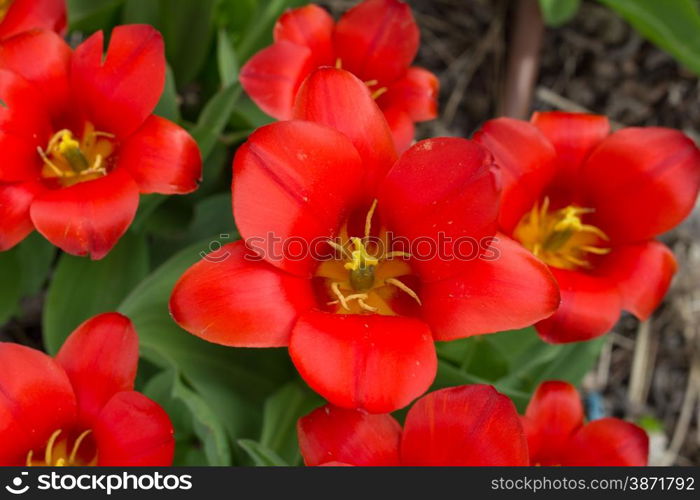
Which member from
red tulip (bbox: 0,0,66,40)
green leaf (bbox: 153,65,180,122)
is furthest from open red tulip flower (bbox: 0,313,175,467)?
red tulip (bbox: 0,0,66,40)

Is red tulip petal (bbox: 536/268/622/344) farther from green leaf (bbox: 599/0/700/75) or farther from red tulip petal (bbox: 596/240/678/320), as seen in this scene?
green leaf (bbox: 599/0/700/75)

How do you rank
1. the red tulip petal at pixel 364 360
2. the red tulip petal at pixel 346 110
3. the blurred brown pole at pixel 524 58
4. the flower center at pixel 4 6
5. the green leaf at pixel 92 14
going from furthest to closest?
1. the blurred brown pole at pixel 524 58
2. the green leaf at pixel 92 14
3. the flower center at pixel 4 6
4. the red tulip petal at pixel 346 110
5. the red tulip petal at pixel 364 360

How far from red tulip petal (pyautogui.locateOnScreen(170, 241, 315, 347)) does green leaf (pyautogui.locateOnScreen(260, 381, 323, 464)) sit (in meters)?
0.35

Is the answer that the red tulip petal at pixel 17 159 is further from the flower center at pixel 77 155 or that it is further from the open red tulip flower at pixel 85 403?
the open red tulip flower at pixel 85 403

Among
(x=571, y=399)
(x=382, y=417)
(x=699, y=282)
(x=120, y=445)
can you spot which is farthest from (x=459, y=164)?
(x=699, y=282)

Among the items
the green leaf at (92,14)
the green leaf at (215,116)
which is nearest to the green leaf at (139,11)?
the green leaf at (92,14)

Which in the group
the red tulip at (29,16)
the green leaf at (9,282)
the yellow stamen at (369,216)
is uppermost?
the red tulip at (29,16)

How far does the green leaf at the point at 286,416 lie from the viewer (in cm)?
132

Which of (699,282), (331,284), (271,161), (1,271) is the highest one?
(271,161)

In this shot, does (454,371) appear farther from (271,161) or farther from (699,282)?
(699,282)

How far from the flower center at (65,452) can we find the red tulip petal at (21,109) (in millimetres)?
407

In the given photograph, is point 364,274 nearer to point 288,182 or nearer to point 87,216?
point 288,182

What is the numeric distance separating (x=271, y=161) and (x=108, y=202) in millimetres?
298

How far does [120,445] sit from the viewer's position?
109 centimetres
